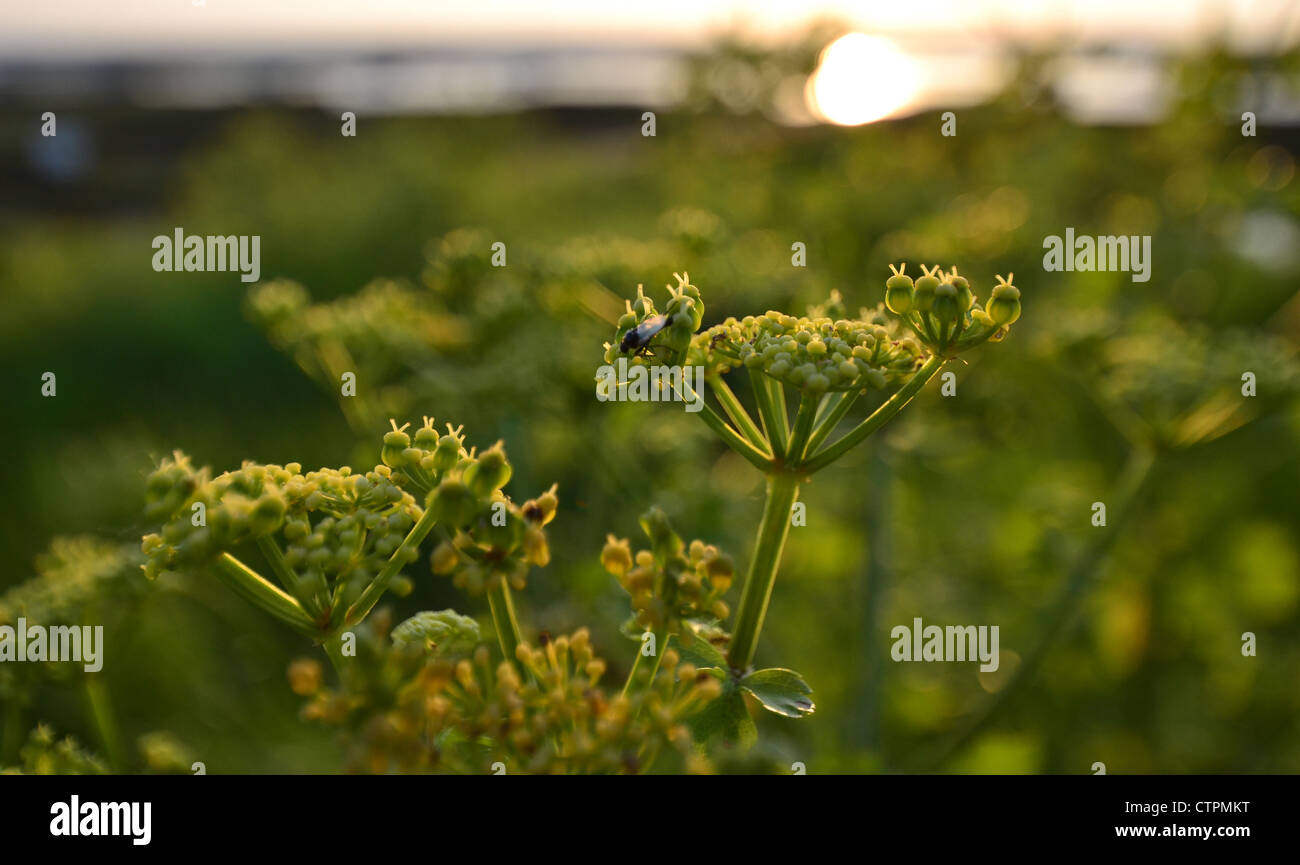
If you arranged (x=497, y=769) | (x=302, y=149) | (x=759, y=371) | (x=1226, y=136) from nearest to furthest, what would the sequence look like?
(x=497, y=769)
(x=759, y=371)
(x=1226, y=136)
(x=302, y=149)

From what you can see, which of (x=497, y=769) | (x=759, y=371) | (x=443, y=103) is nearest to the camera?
(x=497, y=769)

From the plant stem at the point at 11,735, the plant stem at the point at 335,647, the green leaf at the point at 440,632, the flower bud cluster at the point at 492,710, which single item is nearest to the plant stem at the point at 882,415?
the flower bud cluster at the point at 492,710

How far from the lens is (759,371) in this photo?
1151 mm

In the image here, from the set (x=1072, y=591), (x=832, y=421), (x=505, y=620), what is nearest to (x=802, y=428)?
(x=832, y=421)

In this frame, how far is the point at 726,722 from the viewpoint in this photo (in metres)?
1.16

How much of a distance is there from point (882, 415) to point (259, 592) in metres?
0.72

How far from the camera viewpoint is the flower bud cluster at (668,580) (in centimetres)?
104

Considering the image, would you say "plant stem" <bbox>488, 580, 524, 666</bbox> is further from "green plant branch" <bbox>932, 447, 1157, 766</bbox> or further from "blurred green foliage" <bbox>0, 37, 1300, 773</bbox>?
"green plant branch" <bbox>932, 447, 1157, 766</bbox>

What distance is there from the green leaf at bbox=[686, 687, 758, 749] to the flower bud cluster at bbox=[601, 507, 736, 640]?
12 cm

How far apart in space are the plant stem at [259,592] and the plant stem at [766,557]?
0.51 m

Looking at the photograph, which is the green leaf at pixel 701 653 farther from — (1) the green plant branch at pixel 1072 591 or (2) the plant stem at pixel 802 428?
(1) the green plant branch at pixel 1072 591
